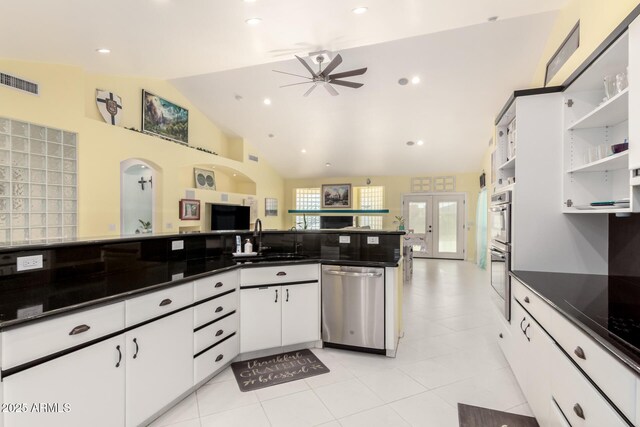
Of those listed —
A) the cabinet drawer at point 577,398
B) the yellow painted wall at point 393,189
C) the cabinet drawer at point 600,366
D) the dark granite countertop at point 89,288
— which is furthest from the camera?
the yellow painted wall at point 393,189

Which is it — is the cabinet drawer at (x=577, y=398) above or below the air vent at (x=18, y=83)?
below

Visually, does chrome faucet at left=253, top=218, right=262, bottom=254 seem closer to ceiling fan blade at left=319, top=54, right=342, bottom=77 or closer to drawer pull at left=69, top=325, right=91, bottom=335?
drawer pull at left=69, top=325, right=91, bottom=335

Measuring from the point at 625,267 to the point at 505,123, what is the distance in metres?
1.55

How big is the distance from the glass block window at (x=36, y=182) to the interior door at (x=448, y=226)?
28.9 ft

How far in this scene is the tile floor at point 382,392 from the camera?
1966mm

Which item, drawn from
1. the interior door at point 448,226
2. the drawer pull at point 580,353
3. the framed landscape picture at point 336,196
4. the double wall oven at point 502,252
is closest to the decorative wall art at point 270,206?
the framed landscape picture at point 336,196

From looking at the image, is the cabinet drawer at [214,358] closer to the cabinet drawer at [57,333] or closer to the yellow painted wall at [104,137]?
the cabinet drawer at [57,333]

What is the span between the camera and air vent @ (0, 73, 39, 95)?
359 centimetres

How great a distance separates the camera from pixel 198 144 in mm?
7246

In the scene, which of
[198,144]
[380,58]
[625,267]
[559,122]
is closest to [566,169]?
[559,122]

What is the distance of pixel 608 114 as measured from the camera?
1903 millimetres

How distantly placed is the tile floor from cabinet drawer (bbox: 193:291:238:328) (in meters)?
0.52

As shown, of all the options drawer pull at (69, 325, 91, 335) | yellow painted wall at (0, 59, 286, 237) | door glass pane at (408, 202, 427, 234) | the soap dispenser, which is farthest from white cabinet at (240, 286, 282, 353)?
door glass pane at (408, 202, 427, 234)

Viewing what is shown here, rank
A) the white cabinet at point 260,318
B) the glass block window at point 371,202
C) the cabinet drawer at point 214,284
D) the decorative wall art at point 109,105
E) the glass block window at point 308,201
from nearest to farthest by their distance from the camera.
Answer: the cabinet drawer at point 214,284
the white cabinet at point 260,318
the decorative wall art at point 109,105
the glass block window at point 371,202
the glass block window at point 308,201
